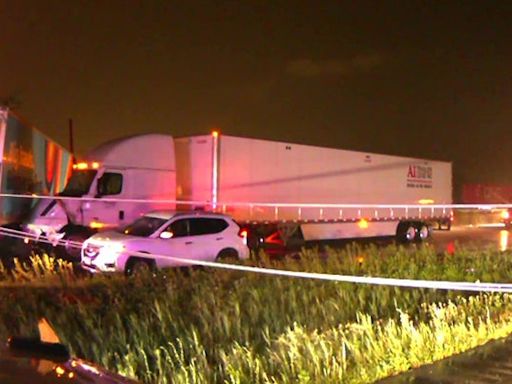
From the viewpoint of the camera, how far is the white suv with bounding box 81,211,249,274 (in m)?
13.7

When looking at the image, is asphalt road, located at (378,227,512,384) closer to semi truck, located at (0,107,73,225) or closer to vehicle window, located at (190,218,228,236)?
vehicle window, located at (190,218,228,236)

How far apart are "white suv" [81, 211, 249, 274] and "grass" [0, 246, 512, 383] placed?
235 centimetres

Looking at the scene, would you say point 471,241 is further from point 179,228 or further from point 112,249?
point 112,249

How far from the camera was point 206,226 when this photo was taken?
1525 centimetres

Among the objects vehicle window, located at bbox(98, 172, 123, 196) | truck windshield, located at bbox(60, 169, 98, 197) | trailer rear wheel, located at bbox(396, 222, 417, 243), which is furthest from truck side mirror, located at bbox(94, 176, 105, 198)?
trailer rear wheel, located at bbox(396, 222, 417, 243)

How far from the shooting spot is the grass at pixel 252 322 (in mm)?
5721

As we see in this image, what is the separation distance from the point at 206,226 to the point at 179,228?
0.69 meters

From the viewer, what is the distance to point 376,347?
6168 mm

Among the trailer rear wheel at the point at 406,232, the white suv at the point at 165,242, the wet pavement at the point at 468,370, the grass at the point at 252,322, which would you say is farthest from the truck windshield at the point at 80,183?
the trailer rear wheel at the point at 406,232

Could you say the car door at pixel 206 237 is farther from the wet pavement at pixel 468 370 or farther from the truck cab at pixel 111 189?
the wet pavement at pixel 468 370

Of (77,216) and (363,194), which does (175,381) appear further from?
(363,194)

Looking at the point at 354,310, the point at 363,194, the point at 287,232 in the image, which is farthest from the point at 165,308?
the point at 363,194

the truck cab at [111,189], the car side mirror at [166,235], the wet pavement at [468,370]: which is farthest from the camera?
the truck cab at [111,189]

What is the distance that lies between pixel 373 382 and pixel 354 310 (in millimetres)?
2688
